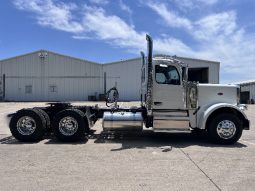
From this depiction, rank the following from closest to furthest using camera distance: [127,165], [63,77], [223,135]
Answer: [127,165]
[223,135]
[63,77]

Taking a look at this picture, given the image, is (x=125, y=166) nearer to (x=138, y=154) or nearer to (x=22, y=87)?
(x=138, y=154)

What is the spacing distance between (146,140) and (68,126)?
2.57 metres

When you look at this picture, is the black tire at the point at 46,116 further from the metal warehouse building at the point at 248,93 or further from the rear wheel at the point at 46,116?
the metal warehouse building at the point at 248,93

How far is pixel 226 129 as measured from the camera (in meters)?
11.6

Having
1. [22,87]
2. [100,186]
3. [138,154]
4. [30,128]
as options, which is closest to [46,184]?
[100,186]

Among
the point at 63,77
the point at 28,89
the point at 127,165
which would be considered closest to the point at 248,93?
the point at 63,77

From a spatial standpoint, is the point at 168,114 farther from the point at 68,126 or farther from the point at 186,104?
the point at 68,126

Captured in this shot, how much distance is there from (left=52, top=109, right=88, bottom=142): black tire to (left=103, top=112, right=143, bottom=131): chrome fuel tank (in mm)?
735

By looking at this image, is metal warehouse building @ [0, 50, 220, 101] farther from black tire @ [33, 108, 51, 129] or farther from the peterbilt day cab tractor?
the peterbilt day cab tractor

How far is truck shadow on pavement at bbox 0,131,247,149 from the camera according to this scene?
Answer: 11195 millimetres

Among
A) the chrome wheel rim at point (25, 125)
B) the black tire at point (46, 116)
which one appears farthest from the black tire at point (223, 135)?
the chrome wheel rim at point (25, 125)

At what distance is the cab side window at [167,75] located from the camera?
11.8 meters

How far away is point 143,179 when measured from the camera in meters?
7.06

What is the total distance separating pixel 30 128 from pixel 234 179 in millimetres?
→ 7003
